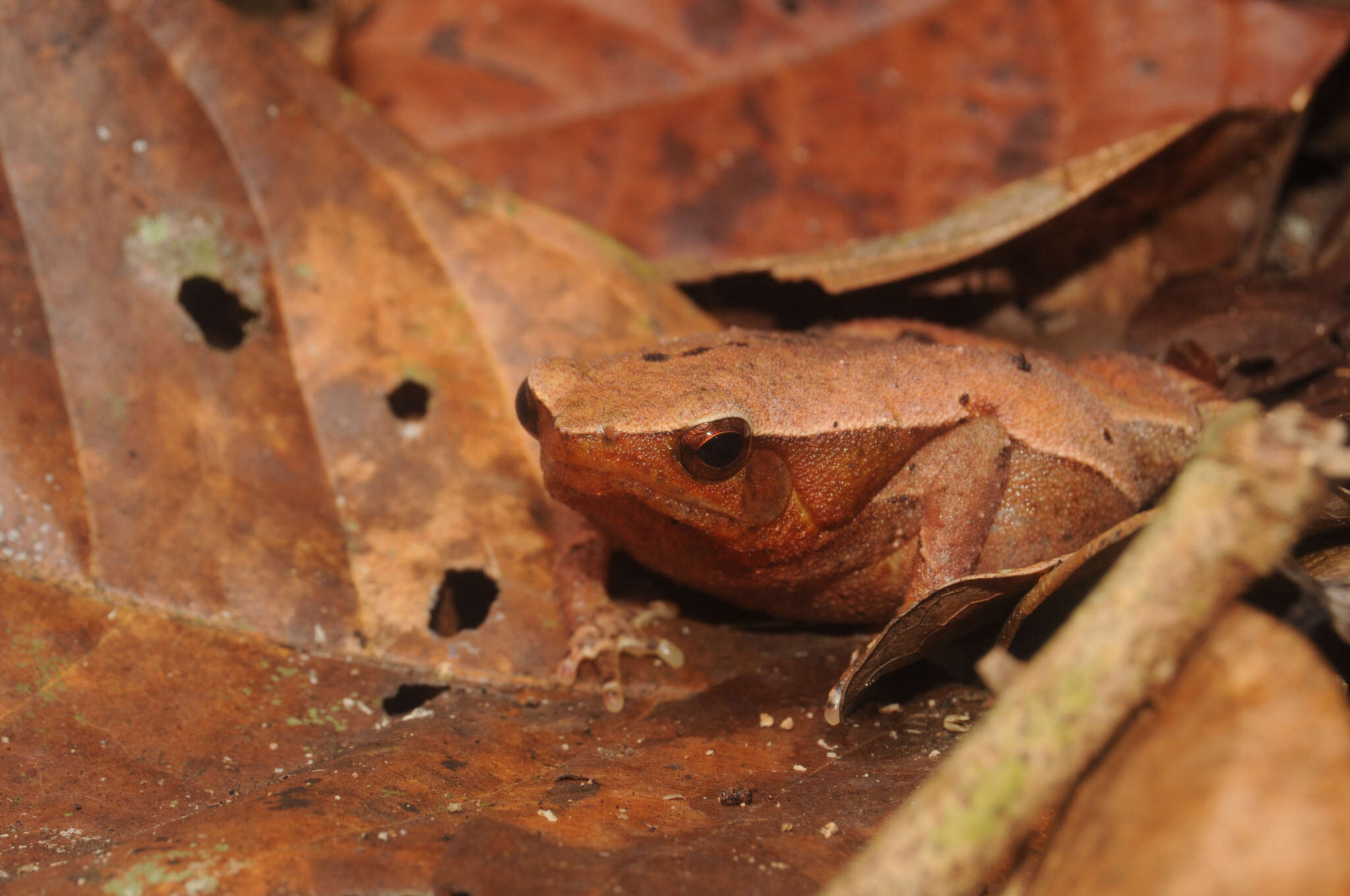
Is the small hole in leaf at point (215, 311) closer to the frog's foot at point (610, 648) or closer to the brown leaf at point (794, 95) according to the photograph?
the frog's foot at point (610, 648)

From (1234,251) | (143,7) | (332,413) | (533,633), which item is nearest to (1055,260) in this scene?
(1234,251)

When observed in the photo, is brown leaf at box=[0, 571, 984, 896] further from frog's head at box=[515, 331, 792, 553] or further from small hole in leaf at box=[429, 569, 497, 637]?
frog's head at box=[515, 331, 792, 553]

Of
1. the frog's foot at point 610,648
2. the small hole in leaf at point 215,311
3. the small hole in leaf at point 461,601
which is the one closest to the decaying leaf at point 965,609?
the frog's foot at point 610,648

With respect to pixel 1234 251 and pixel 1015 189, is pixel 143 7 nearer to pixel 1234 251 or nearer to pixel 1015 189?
pixel 1015 189

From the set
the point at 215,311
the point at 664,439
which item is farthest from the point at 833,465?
the point at 215,311

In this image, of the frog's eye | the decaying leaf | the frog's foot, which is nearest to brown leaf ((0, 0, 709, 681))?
the frog's foot

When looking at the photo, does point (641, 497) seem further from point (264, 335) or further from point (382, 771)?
point (264, 335)
